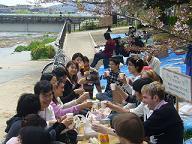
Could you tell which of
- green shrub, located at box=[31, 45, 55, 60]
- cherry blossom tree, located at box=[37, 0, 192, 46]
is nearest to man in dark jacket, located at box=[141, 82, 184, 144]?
cherry blossom tree, located at box=[37, 0, 192, 46]

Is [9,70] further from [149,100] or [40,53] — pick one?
[149,100]

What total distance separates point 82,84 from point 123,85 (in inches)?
42.3

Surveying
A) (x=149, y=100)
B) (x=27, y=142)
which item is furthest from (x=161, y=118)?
(x=27, y=142)

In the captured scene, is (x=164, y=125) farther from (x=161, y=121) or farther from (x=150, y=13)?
(x=150, y=13)

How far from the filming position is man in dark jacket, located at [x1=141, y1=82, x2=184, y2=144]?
4.61 meters

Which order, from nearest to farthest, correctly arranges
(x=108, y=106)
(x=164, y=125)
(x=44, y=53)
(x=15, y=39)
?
(x=164, y=125) → (x=108, y=106) → (x=44, y=53) → (x=15, y=39)

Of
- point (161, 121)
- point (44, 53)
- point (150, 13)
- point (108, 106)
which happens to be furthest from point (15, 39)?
point (161, 121)

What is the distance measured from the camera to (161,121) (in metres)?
4.62

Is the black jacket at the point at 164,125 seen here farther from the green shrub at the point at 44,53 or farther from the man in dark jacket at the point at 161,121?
the green shrub at the point at 44,53

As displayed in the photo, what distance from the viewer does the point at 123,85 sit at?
7887mm

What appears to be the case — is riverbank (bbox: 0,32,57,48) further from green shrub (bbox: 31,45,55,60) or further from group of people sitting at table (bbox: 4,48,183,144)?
group of people sitting at table (bbox: 4,48,183,144)

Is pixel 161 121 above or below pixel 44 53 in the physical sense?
above

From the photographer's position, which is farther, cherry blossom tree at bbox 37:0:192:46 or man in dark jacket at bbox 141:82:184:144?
cherry blossom tree at bbox 37:0:192:46

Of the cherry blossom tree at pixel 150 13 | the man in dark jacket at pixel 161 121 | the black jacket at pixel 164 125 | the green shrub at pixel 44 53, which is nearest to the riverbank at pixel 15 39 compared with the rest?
the green shrub at pixel 44 53
